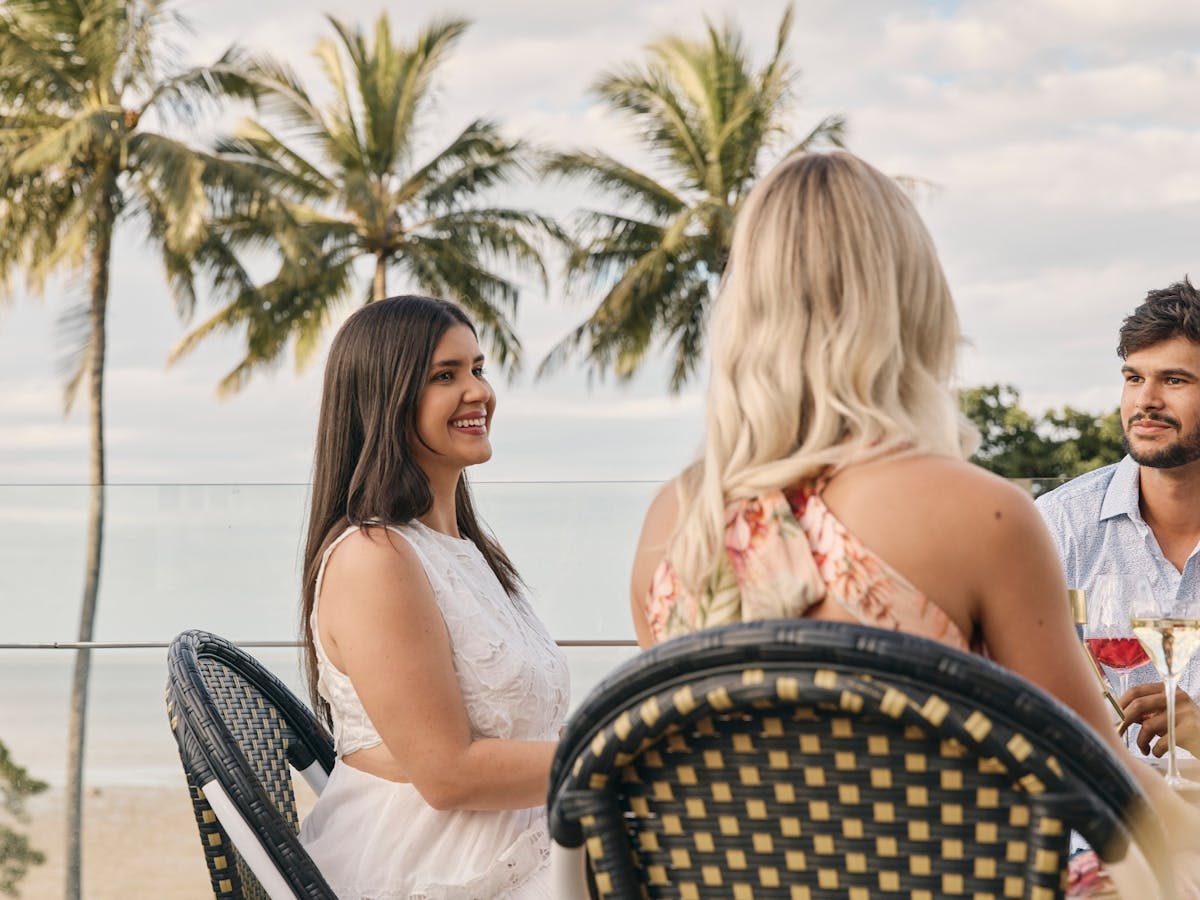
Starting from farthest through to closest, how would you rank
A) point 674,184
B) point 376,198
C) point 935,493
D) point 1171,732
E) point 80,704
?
point 674,184 → point 376,198 → point 80,704 → point 1171,732 → point 935,493

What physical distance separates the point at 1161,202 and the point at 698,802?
37502 mm

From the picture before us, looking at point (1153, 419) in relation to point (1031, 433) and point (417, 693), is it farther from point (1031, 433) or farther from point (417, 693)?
point (1031, 433)

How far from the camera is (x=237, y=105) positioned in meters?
→ 23.9

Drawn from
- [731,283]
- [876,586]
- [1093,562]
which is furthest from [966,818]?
[1093,562]

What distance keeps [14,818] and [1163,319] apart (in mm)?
5617

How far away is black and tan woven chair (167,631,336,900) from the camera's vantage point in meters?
1.58

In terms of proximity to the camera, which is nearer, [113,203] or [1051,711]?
[1051,711]

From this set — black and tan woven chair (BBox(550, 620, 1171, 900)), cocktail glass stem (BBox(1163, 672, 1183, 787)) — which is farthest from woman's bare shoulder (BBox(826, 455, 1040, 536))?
cocktail glass stem (BBox(1163, 672, 1183, 787))

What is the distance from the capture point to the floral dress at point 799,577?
49.8 inches

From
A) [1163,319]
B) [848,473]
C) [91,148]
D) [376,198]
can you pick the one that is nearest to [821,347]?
[848,473]

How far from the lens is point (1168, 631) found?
6.23 ft

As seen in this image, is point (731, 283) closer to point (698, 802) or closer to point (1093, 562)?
point (698, 802)

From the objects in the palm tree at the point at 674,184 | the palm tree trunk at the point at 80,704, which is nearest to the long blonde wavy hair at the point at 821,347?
the palm tree trunk at the point at 80,704

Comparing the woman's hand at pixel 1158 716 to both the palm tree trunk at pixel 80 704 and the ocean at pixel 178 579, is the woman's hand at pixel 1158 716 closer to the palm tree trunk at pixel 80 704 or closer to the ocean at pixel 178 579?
the ocean at pixel 178 579
